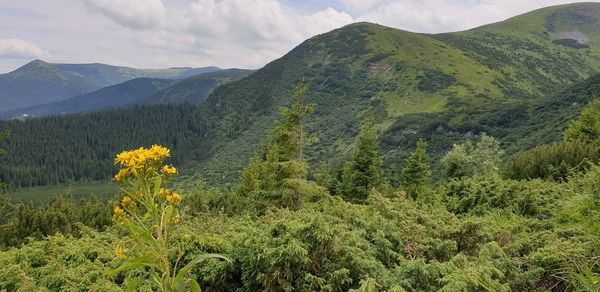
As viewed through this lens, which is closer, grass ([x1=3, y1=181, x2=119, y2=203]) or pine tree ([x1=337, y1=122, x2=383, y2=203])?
pine tree ([x1=337, y1=122, x2=383, y2=203])

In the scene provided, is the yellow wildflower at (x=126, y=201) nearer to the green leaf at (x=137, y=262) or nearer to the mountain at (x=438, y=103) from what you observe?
the green leaf at (x=137, y=262)

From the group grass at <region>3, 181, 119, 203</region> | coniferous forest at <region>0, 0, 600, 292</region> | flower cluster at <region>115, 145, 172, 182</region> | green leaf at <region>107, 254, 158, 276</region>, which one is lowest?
grass at <region>3, 181, 119, 203</region>

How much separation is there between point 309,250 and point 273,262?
66 cm

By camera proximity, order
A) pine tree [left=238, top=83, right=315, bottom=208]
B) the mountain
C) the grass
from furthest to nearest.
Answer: the grass
the mountain
pine tree [left=238, top=83, right=315, bottom=208]

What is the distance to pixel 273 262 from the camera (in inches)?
183

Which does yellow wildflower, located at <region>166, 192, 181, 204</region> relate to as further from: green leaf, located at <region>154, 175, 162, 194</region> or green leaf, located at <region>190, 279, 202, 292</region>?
green leaf, located at <region>190, 279, 202, 292</region>

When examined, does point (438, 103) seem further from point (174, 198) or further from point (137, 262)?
point (137, 262)

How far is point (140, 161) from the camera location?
2703 mm

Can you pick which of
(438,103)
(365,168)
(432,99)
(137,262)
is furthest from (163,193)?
(432,99)

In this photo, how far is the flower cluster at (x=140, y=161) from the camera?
2707mm

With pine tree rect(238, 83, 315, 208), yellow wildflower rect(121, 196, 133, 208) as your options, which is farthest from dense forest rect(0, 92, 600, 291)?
pine tree rect(238, 83, 315, 208)

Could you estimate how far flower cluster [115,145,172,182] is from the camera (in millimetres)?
2707

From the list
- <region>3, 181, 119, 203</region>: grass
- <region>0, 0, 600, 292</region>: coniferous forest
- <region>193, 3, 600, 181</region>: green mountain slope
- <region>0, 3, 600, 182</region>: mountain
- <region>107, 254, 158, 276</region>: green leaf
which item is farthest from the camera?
<region>3, 181, 119, 203</region>: grass

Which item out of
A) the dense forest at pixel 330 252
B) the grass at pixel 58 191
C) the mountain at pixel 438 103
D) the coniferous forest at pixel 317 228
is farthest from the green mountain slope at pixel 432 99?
the dense forest at pixel 330 252
